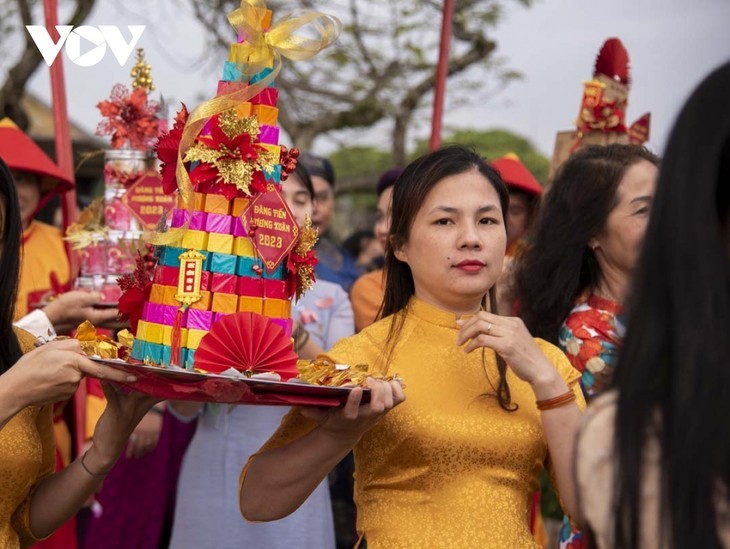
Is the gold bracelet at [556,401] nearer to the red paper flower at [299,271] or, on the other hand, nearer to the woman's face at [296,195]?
the red paper flower at [299,271]

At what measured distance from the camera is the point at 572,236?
3389 mm

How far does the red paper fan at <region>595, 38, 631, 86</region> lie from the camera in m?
4.48

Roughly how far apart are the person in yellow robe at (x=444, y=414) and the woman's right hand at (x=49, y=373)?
45 cm

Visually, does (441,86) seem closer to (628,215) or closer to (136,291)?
(628,215)

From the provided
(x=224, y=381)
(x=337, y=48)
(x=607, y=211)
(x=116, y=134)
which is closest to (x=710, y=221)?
(x=224, y=381)

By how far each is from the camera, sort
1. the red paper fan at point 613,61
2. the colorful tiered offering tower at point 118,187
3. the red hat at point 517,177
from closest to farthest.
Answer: the colorful tiered offering tower at point 118,187, the red paper fan at point 613,61, the red hat at point 517,177

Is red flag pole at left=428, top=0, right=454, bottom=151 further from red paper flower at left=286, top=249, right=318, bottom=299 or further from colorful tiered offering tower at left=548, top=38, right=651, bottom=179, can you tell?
red paper flower at left=286, top=249, right=318, bottom=299

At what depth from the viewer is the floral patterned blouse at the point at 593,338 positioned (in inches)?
122

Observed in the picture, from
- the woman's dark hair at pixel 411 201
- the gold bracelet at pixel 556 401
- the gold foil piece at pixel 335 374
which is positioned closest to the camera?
the gold foil piece at pixel 335 374

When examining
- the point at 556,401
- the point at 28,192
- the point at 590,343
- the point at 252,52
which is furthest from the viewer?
the point at 28,192

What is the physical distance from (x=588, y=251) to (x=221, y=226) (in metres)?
1.40

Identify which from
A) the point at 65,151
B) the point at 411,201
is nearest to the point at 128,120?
the point at 65,151

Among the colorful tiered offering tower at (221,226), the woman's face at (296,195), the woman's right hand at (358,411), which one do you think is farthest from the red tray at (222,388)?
the woman's face at (296,195)

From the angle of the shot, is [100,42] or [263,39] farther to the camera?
[100,42]
